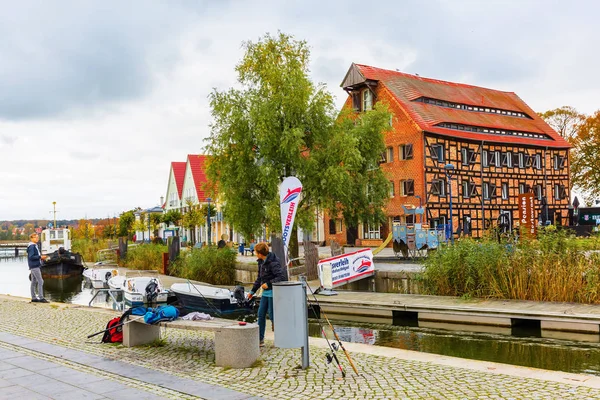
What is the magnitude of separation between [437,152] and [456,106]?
6412mm

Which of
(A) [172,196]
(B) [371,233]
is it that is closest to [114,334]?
(B) [371,233]

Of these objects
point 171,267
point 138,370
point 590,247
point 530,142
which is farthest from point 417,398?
point 530,142

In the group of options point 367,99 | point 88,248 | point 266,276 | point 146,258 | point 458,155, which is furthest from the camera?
point 88,248

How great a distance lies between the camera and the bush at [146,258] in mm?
35750

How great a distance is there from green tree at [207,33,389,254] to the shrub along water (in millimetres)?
Result: 9291

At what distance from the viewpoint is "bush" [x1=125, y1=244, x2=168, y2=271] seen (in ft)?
117

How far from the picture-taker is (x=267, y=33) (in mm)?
27156

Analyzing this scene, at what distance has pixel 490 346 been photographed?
12273 mm

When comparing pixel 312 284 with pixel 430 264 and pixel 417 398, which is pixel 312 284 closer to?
pixel 430 264

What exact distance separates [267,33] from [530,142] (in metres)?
27.6

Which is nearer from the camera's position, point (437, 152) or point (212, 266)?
point (212, 266)

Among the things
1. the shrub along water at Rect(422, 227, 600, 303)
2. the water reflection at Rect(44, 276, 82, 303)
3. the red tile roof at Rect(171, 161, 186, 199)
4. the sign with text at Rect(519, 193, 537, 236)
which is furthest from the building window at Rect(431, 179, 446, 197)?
the red tile roof at Rect(171, 161, 186, 199)

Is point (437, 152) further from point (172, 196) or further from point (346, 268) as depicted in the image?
point (172, 196)

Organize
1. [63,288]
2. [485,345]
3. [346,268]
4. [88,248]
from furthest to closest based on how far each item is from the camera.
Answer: [88,248] → [63,288] → [346,268] → [485,345]
